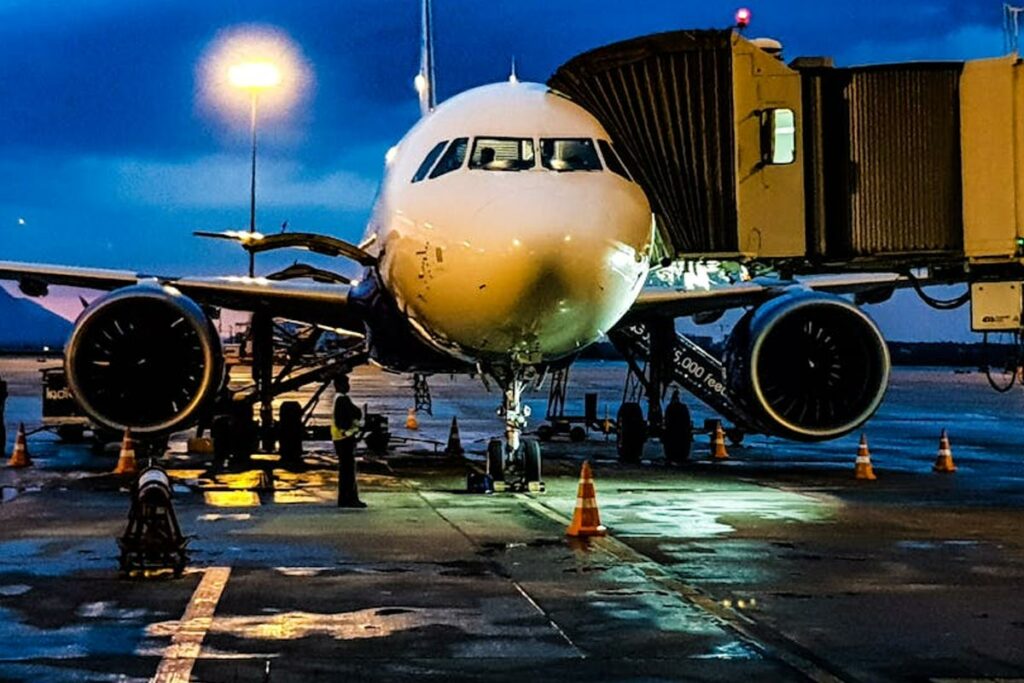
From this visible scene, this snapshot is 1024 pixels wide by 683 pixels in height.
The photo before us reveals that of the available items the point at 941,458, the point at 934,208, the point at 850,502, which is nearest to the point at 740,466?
the point at 941,458

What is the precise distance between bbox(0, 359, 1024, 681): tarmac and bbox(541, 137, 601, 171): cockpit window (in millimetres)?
3370

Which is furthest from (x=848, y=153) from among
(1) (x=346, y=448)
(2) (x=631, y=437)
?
(2) (x=631, y=437)

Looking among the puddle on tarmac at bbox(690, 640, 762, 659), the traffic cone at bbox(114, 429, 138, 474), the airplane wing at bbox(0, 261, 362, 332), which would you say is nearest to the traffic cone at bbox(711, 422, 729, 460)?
the airplane wing at bbox(0, 261, 362, 332)

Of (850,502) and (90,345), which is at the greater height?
(90,345)

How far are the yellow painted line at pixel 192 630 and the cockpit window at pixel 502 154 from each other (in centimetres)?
593

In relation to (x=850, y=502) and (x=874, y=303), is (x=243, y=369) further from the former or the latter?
(x=850, y=502)

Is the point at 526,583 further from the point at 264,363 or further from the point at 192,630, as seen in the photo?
the point at 264,363

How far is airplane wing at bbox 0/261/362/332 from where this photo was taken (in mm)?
20203

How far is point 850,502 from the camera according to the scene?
15383 millimetres

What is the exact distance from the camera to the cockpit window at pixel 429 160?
15.7 meters

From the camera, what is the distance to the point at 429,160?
51.9 ft

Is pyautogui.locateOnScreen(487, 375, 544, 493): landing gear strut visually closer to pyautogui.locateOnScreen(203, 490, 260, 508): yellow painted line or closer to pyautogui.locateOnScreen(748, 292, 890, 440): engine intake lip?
pyautogui.locateOnScreen(203, 490, 260, 508): yellow painted line

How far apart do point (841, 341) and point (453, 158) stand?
641 centimetres

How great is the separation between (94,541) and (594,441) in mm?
15845
